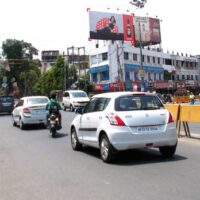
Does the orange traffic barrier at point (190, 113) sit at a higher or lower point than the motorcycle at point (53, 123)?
higher

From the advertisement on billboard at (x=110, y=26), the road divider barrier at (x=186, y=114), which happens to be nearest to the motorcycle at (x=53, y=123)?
the road divider barrier at (x=186, y=114)

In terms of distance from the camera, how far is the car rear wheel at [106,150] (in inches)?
383

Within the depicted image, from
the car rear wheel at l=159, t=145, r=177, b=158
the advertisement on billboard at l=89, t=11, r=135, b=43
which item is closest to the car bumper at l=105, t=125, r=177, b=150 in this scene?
the car rear wheel at l=159, t=145, r=177, b=158

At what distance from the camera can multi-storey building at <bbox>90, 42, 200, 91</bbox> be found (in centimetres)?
7238

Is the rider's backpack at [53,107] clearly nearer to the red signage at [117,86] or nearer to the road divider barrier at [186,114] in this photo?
the road divider barrier at [186,114]

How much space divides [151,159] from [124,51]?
Answer: 2618 inches

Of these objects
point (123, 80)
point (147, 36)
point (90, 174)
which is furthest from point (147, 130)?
point (147, 36)

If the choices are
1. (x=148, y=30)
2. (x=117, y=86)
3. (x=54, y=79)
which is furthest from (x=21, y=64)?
(x=117, y=86)

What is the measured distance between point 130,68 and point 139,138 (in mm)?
66707

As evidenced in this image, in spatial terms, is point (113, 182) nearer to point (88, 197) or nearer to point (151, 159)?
point (88, 197)

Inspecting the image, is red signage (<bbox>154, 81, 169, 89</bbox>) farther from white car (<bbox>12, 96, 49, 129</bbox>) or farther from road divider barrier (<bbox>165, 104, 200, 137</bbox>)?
road divider barrier (<bbox>165, 104, 200, 137</bbox>)

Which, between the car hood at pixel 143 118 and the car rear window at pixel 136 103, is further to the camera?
the car rear window at pixel 136 103

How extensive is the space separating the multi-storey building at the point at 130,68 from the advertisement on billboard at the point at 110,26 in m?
4.20

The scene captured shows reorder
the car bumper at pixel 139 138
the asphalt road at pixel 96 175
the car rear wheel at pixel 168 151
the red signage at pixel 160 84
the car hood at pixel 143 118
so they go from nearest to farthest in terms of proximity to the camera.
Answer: the asphalt road at pixel 96 175, the car bumper at pixel 139 138, the car hood at pixel 143 118, the car rear wheel at pixel 168 151, the red signage at pixel 160 84
